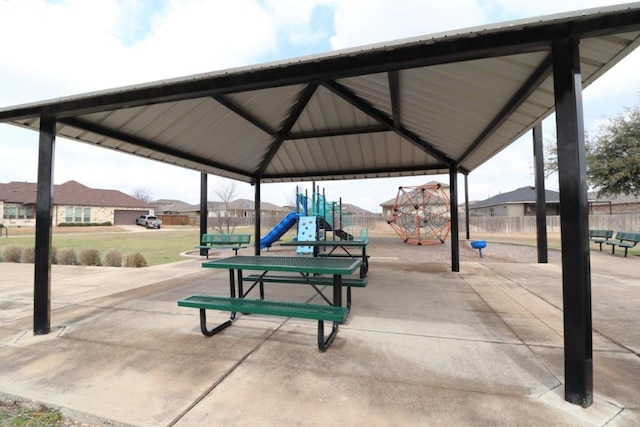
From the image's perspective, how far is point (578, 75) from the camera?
2227 mm

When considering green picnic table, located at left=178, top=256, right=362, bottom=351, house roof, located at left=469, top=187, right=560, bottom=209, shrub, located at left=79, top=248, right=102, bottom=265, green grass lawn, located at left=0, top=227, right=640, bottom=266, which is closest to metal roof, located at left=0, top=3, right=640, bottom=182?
green picnic table, located at left=178, top=256, right=362, bottom=351

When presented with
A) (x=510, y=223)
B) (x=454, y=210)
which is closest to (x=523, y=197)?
(x=510, y=223)

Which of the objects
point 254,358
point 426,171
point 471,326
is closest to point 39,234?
point 254,358

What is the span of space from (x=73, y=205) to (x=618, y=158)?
51.2 m

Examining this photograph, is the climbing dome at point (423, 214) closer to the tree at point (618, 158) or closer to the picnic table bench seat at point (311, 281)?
the tree at point (618, 158)

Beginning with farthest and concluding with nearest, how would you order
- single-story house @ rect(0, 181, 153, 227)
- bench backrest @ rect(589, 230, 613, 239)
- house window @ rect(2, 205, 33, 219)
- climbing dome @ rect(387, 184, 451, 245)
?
1. single-story house @ rect(0, 181, 153, 227)
2. house window @ rect(2, 205, 33, 219)
3. climbing dome @ rect(387, 184, 451, 245)
4. bench backrest @ rect(589, 230, 613, 239)

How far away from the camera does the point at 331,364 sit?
2.82 metres

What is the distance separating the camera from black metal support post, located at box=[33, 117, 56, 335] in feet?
12.2

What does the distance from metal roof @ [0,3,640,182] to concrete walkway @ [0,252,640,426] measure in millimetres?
2739

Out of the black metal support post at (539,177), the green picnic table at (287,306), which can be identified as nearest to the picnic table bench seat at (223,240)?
the green picnic table at (287,306)

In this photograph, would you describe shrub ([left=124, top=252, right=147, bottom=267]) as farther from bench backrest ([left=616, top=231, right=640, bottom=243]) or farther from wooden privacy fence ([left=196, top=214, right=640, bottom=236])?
bench backrest ([left=616, top=231, right=640, bottom=243])

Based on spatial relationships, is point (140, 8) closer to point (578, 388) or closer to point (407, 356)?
point (407, 356)

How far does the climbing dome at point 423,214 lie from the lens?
18.6 m

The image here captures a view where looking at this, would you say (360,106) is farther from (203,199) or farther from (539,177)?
(203,199)
